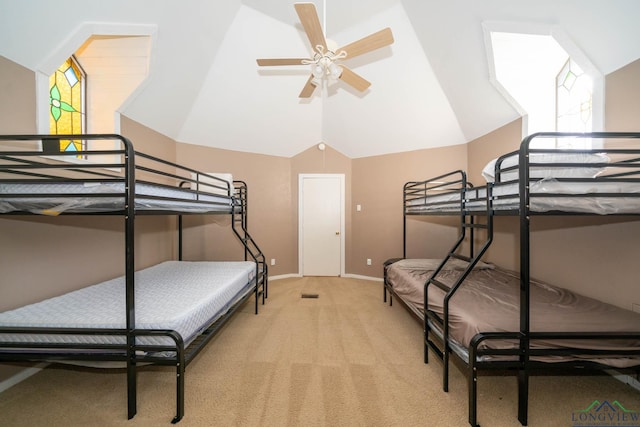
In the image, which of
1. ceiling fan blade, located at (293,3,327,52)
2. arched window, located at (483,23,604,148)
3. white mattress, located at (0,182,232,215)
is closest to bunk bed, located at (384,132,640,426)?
arched window, located at (483,23,604,148)

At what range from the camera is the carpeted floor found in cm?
155

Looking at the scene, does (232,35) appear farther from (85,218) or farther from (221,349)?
(221,349)

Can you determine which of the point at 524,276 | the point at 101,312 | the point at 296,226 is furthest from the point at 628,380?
the point at 296,226

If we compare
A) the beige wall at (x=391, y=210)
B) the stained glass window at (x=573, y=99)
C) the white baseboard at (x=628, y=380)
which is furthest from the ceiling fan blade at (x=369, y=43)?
→ the white baseboard at (x=628, y=380)

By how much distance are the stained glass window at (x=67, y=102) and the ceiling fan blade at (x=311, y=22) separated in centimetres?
240

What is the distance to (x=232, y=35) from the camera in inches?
121

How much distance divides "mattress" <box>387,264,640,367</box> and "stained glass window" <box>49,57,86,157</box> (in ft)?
11.8

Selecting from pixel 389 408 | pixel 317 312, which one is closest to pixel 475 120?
pixel 317 312

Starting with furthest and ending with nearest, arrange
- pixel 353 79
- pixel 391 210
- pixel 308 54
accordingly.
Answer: pixel 391 210 → pixel 308 54 → pixel 353 79

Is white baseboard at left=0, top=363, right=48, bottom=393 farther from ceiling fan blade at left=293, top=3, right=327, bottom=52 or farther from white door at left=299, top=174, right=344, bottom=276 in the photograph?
white door at left=299, top=174, right=344, bottom=276

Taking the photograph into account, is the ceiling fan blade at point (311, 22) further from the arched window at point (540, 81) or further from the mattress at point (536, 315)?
the mattress at point (536, 315)

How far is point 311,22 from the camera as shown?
1.80 metres

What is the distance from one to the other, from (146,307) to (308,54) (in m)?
3.42

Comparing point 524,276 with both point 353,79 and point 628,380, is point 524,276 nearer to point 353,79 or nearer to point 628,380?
point 628,380
